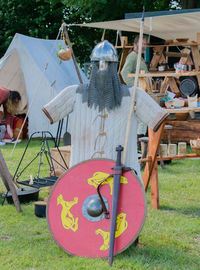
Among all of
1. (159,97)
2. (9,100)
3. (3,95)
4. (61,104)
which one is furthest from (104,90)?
(9,100)

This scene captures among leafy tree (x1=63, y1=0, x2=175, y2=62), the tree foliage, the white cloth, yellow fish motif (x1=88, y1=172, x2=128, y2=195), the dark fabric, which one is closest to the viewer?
yellow fish motif (x1=88, y1=172, x2=128, y2=195)

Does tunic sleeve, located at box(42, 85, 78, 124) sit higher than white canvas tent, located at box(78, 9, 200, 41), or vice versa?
white canvas tent, located at box(78, 9, 200, 41)

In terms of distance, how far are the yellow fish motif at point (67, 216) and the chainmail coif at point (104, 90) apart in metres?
0.74

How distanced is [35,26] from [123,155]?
40.1 ft

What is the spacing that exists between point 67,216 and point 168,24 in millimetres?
4704

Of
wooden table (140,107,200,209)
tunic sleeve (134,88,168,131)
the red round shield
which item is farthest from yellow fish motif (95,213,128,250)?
wooden table (140,107,200,209)

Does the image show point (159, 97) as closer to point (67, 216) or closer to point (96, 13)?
point (67, 216)

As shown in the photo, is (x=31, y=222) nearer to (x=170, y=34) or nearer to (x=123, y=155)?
(x=123, y=155)

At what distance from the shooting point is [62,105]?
3.33 m

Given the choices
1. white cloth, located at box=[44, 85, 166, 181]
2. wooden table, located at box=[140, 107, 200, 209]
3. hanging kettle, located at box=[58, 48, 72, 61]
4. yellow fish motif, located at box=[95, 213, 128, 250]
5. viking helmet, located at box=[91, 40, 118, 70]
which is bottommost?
yellow fish motif, located at box=[95, 213, 128, 250]

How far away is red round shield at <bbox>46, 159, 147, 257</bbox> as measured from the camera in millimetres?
2844

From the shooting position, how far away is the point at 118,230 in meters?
2.84

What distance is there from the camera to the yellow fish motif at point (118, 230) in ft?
9.32

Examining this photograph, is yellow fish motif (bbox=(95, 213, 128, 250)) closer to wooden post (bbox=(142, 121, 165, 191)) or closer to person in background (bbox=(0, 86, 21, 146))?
wooden post (bbox=(142, 121, 165, 191))
